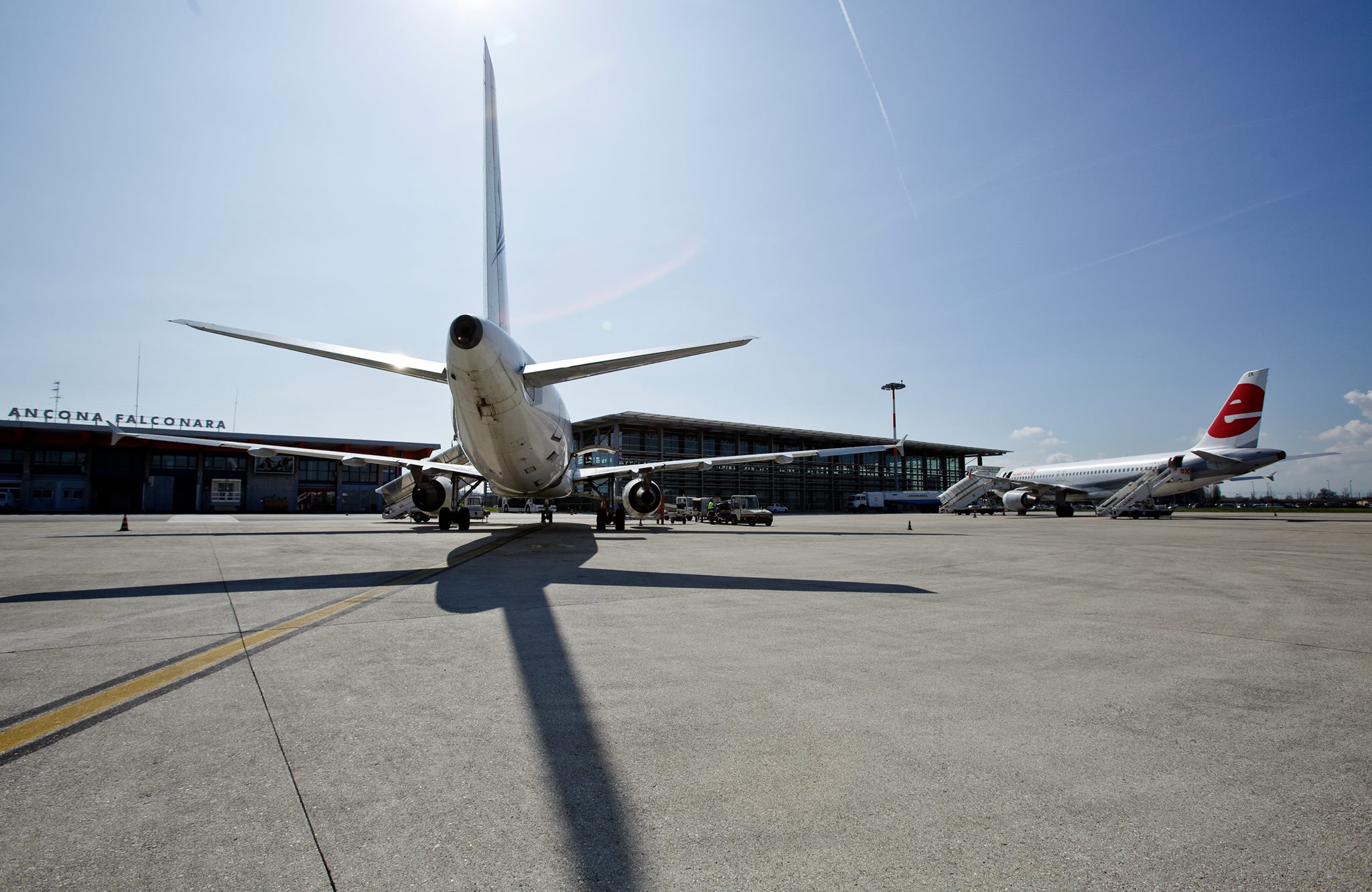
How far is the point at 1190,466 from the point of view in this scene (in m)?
38.0

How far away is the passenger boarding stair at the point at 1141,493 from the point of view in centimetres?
3850

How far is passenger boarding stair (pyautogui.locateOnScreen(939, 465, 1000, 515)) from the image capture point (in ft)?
173

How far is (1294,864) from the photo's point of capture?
2.09 m

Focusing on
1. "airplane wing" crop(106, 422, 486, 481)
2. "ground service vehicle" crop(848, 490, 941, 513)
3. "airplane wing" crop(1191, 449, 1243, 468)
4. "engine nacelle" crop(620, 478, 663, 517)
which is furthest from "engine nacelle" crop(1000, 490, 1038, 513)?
"airplane wing" crop(106, 422, 486, 481)

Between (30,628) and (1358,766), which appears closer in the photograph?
(1358,766)

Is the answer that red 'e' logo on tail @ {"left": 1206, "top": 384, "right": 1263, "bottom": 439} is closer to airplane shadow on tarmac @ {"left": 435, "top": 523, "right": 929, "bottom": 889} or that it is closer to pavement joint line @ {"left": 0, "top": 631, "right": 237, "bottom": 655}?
airplane shadow on tarmac @ {"left": 435, "top": 523, "right": 929, "bottom": 889}

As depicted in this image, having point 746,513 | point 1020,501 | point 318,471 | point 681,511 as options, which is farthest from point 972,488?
point 318,471

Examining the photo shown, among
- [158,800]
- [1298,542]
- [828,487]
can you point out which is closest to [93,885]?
[158,800]

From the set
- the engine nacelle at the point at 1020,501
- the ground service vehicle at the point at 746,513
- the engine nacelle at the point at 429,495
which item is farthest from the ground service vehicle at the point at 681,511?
the engine nacelle at the point at 429,495

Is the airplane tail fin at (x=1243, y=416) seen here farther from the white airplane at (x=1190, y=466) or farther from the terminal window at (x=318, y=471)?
the terminal window at (x=318, y=471)

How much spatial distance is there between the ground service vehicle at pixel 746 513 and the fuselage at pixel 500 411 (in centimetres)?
1893

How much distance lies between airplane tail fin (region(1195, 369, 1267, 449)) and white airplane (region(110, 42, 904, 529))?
98.4 ft

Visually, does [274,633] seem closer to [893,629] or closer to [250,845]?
[250,845]

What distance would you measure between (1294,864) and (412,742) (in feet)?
11.8
